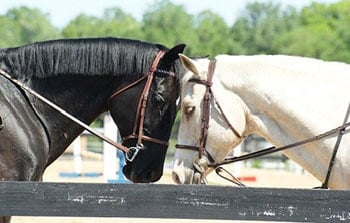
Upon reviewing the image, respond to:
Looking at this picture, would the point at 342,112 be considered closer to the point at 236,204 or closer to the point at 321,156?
the point at 321,156

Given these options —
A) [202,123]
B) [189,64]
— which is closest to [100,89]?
[189,64]

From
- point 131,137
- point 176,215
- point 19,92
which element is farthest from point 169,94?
point 176,215

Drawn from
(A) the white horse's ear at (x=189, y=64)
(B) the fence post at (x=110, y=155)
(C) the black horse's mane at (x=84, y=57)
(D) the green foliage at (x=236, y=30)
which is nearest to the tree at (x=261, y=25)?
(D) the green foliage at (x=236, y=30)

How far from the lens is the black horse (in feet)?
17.8

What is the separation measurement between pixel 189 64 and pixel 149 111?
56cm

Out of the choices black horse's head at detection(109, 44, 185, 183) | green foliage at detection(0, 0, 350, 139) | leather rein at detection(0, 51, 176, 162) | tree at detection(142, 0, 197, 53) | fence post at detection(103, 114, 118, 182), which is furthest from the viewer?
tree at detection(142, 0, 197, 53)

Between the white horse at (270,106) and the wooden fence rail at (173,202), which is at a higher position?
the white horse at (270,106)

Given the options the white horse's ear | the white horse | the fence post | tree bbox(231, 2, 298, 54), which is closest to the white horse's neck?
the white horse

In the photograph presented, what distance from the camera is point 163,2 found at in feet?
305

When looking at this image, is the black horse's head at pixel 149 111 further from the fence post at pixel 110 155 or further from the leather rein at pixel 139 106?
the fence post at pixel 110 155

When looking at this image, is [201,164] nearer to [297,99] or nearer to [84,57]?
[297,99]

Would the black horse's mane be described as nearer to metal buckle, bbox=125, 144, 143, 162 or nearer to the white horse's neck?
metal buckle, bbox=125, 144, 143, 162

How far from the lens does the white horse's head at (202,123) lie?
5.06 metres

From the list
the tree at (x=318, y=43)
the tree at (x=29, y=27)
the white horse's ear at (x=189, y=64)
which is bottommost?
the white horse's ear at (x=189, y=64)
